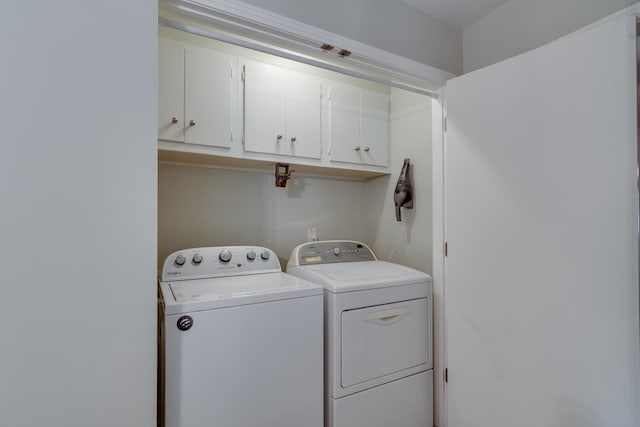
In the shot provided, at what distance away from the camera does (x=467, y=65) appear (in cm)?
203

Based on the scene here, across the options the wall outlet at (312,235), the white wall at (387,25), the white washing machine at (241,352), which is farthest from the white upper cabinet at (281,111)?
the white washing machine at (241,352)

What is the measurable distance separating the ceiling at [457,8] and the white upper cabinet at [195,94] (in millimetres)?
1194

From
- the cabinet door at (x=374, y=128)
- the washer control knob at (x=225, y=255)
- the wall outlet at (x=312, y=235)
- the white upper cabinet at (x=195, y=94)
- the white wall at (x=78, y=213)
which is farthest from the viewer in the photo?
the wall outlet at (x=312, y=235)

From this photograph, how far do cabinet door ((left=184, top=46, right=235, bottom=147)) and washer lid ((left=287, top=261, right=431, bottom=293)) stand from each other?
91 centimetres

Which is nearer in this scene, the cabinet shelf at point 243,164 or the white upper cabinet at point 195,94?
the white upper cabinet at point 195,94

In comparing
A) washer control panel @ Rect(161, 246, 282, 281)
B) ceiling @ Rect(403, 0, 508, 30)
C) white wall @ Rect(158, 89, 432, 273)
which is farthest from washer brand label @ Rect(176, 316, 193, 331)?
ceiling @ Rect(403, 0, 508, 30)

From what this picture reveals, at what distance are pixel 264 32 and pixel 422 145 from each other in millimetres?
1260

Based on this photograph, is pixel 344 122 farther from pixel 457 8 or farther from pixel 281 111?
pixel 457 8

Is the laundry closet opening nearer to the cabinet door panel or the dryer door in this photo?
the cabinet door panel

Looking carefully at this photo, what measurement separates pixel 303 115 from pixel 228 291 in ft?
4.05

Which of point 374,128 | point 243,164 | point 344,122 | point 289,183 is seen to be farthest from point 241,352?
point 374,128

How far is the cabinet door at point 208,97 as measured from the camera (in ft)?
5.35

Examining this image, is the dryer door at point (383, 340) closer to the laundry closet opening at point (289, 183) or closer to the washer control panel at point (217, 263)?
the laundry closet opening at point (289, 183)

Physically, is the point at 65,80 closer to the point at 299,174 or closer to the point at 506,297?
the point at 299,174
